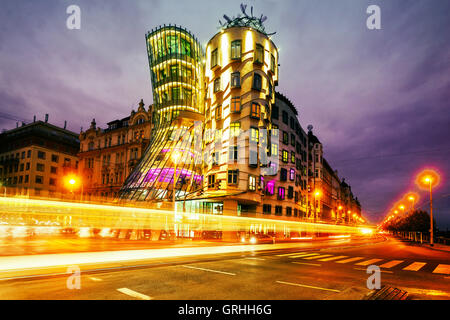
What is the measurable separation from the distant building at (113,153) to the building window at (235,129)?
27784 millimetres

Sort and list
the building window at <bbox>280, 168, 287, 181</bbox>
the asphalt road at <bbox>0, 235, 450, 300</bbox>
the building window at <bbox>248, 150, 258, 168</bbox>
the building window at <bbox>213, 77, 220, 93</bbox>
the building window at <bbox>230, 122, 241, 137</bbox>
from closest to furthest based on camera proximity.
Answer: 1. the asphalt road at <bbox>0, 235, 450, 300</bbox>
2. the building window at <bbox>248, 150, 258, 168</bbox>
3. the building window at <bbox>230, 122, 241, 137</bbox>
4. the building window at <bbox>213, 77, 220, 93</bbox>
5. the building window at <bbox>280, 168, 287, 181</bbox>

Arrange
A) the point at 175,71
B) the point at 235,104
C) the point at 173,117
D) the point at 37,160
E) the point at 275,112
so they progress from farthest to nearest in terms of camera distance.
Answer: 1. the point at 37,160
2. the point at 175,71
3. the point at 173,117
4. the point at 275,112
5. the point at 235,104

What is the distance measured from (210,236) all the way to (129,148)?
35027mm

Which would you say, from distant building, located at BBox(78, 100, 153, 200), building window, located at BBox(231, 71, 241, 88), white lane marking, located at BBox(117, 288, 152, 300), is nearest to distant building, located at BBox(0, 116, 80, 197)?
distant building, located at BBox(78, 100, 153, 200)

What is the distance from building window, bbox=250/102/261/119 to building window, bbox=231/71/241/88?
134 inches

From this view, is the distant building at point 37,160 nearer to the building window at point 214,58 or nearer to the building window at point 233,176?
the building window at point 214,58

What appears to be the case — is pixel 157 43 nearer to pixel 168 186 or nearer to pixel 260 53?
pixel 260 53

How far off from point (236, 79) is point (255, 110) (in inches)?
197

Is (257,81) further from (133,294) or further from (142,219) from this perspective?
(133,294)

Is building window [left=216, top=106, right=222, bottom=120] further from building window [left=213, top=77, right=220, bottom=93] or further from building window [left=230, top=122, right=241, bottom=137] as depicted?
building window [left=230, top=122, right=241, bottom=137]

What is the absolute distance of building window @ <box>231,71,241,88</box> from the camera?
37803 millimetres

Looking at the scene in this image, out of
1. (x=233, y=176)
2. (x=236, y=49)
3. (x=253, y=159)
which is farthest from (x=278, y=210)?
(x=236, y=49)

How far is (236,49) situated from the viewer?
39062 millimetres
